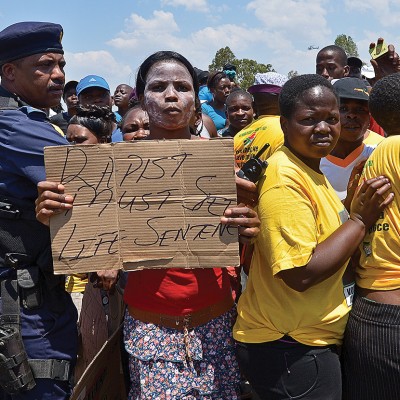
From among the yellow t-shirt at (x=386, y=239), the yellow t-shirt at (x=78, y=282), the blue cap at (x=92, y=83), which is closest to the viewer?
the yellow t-shirt at (x=386, y=239)

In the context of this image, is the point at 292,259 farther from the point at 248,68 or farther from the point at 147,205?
the point at 248,68

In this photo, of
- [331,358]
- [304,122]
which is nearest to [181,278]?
[331,358]

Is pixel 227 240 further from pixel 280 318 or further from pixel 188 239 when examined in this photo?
pixel 280 318

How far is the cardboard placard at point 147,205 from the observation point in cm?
207

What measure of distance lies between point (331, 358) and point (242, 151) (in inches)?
82.0

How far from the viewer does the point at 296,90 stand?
2.18 m

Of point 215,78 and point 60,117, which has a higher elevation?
point 215,78

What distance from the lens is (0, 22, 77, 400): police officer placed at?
2.18 meters

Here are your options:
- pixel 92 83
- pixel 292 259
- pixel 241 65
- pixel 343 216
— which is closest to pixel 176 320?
pixel 292 259

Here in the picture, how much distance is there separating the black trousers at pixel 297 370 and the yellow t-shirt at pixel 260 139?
178 centimetres

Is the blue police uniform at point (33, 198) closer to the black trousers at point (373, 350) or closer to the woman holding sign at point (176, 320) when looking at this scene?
the woman holding sign at point (176, 320)

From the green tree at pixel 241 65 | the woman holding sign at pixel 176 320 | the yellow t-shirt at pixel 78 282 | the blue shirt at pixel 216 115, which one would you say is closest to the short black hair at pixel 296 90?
the woman holding sign at pixel 176 320

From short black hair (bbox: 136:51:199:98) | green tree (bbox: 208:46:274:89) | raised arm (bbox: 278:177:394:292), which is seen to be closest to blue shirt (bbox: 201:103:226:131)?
short black hair (bbox: 136:51:199:98)

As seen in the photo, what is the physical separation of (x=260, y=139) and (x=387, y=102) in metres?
1.59
